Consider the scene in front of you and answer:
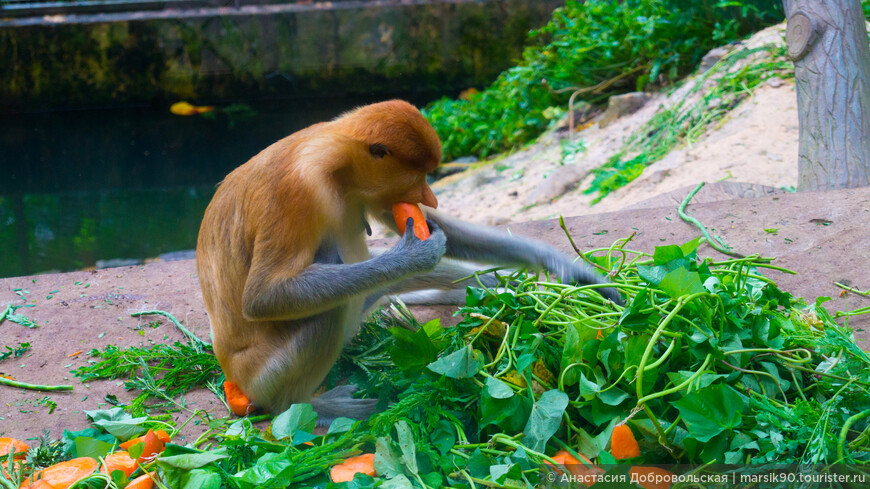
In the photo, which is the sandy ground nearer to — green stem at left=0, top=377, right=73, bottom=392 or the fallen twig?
the fallen twig

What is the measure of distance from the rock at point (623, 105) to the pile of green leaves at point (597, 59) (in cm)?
26

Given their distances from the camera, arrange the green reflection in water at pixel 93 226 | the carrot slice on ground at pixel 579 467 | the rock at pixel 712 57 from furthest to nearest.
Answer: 1. the green reflection in water at pixel 93 226
2. the rock at pixel 712 57
3. the carrot slice on ground at pixel 579 467

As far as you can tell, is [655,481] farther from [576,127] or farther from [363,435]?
[576,127]

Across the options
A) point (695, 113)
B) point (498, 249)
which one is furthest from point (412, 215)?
point (695, 113)

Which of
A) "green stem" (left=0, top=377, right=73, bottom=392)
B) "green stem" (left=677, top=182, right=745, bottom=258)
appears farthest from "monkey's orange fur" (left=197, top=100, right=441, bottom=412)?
"green stem" (left=677, top=182, right=745, bottom=258)

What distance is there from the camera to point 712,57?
24.6ft

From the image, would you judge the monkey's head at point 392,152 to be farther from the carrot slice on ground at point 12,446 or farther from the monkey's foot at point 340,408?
the carrot slice on ground at point 12,446

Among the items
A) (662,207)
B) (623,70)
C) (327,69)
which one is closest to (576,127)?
(623,70)

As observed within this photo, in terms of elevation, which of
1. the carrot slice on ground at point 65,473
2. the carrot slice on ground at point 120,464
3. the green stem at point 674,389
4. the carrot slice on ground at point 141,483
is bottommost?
the carrot slice on ground at point 65,473

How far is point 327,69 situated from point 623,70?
230 inches

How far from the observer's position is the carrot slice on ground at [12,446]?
2762 mm

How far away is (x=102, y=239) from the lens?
26.6 ft

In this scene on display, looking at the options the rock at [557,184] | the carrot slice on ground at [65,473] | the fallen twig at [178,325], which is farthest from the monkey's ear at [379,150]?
the rock at [557,184]

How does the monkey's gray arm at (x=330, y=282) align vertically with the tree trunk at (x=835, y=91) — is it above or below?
below
